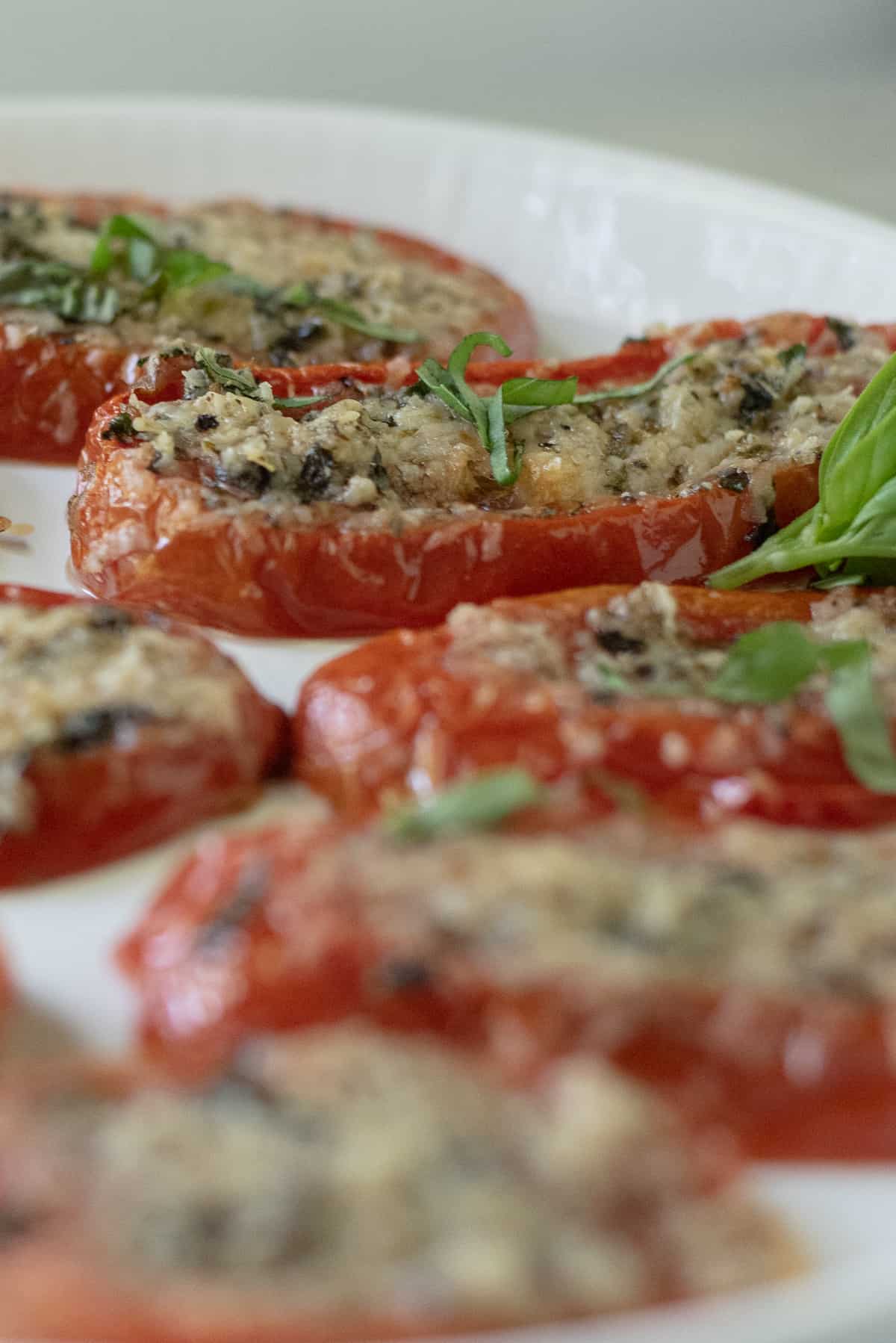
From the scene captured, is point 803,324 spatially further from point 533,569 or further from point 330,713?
point 330,713

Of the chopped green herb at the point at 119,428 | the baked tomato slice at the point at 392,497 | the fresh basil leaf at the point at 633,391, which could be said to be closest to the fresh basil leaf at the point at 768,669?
the baked tomato slice at the point at 392,497

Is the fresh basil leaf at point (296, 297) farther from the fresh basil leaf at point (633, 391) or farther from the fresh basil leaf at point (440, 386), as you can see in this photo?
the fresh basil leaf at point (633, 391)

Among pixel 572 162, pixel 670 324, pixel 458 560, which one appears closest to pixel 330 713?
pixel 458 560

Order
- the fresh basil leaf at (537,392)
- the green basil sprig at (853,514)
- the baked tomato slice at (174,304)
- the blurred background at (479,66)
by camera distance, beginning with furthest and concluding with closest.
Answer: the blurred background at (479,66), the baked tomato slice at (174,304), the fresh basil leaf at (537,392), the green basil sprig at (853,514)

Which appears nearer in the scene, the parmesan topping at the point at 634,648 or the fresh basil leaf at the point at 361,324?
the parmesan topping at the point at 634,648

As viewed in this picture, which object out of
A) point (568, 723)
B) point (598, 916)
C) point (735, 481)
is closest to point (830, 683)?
point (568, 723)

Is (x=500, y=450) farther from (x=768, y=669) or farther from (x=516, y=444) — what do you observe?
(x=768, y=669)

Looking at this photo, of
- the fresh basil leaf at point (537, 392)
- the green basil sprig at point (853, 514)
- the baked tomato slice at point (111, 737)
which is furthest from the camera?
the fresh basil leaf at point (537, 392)

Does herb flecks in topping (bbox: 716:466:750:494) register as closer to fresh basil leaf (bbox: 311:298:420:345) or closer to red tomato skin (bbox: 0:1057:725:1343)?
fresh basil leaf (bbox: 311:298:420:345)
